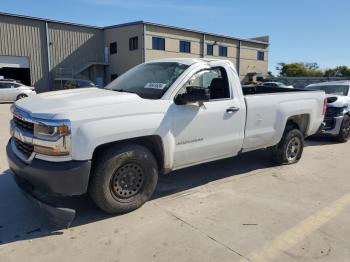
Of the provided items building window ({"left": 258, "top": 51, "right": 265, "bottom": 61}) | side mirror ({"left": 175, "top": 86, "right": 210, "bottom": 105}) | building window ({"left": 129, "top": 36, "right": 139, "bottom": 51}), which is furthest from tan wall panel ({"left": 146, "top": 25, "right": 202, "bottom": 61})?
side mirror ({"left": 175, "top": 86, "right": 210, "bottom": 105})

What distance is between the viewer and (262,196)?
4.79 m

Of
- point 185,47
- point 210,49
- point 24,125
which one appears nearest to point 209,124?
point 24,125

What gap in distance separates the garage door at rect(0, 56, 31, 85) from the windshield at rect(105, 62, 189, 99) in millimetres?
32936

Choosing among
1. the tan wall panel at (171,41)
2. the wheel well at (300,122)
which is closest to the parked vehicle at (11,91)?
the tan wall panel at (171,41)

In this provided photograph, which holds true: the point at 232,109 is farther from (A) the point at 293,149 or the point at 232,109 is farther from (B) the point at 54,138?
(B) the point at 54,138

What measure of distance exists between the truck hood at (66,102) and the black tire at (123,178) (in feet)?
1.82

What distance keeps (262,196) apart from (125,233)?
2119 millimetres

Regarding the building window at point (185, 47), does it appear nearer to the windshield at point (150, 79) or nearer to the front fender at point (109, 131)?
the windshield at point (150, 79)

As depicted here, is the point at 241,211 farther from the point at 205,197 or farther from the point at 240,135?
the point at 240,135

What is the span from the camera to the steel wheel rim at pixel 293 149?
6402 millimetres

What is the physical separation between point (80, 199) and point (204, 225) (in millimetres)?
1732

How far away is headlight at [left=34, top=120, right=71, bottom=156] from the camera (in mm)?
3410

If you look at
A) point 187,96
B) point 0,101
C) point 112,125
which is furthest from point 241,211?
point 0,101

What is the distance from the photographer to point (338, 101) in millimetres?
8930
